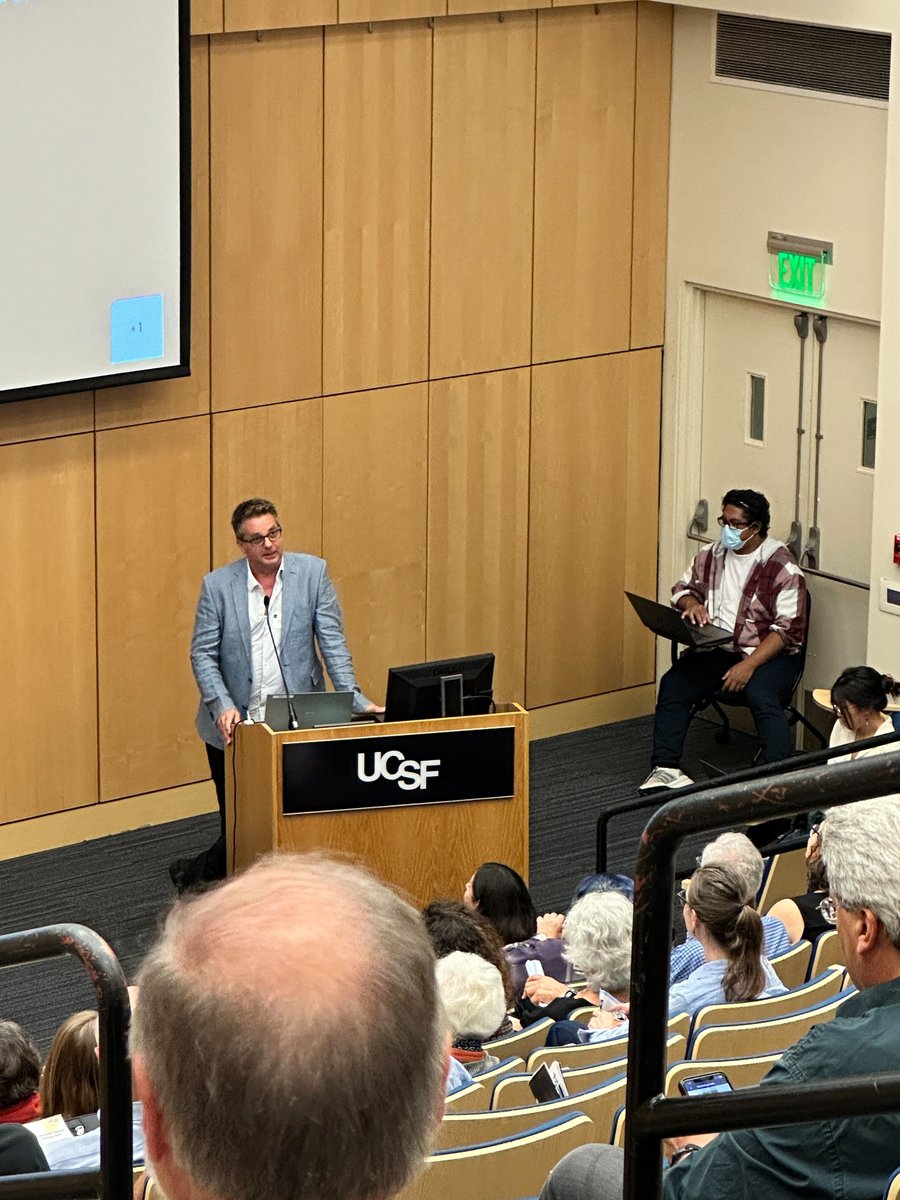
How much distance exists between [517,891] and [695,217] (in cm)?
489

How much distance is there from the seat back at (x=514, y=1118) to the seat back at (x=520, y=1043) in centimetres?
94

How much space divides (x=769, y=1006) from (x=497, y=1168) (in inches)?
47.9

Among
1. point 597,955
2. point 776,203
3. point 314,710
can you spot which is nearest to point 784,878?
point 597,955

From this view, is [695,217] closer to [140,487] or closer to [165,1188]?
[140,487]

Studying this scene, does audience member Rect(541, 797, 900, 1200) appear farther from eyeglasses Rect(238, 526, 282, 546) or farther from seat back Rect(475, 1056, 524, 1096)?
eyeglasses Rect(238, 526, 282, 546)

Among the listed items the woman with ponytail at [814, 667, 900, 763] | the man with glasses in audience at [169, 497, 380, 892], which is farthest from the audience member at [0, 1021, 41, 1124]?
the woman with ponytail at [814, 667, 900, 763]

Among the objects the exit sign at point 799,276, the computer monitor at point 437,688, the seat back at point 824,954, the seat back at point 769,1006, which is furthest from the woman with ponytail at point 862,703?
the seat back at point 769,1006

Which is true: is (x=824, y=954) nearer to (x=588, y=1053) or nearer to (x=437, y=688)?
(x=588, y=1053)

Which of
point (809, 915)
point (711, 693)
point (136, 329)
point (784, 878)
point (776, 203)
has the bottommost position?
point (711, 693)

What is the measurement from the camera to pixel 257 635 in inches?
294

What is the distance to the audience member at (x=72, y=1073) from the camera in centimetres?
404

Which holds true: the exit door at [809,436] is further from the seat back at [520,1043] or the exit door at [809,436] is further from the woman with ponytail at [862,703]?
the seat back at [520,1043]

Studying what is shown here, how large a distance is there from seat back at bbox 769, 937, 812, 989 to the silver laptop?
2041 millimetres

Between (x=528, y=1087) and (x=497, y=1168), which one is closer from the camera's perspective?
(x=497, y=1168)
